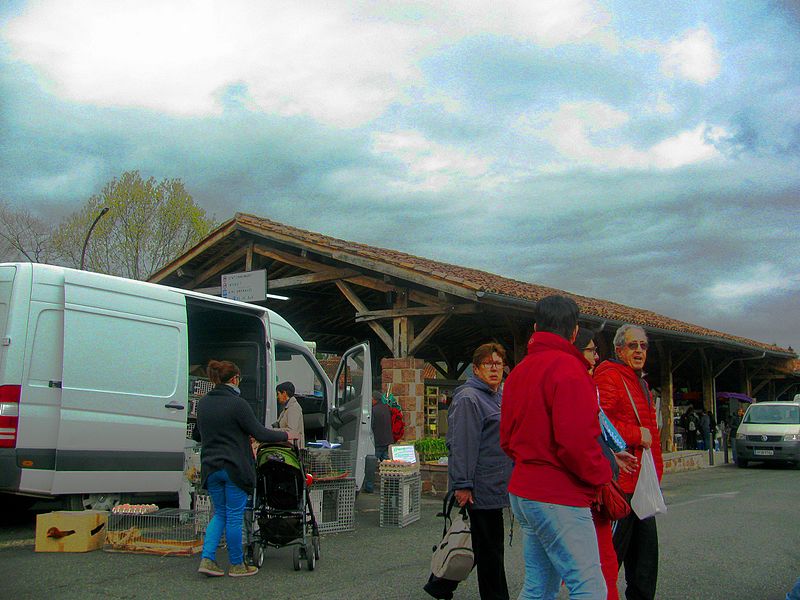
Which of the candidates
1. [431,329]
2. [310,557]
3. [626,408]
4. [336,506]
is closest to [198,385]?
[336,506]

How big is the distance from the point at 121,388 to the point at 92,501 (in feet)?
3.65

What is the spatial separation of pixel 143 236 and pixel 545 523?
2988 centimetres

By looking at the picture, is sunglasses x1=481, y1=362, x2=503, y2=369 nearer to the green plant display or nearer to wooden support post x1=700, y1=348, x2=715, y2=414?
the green plant display

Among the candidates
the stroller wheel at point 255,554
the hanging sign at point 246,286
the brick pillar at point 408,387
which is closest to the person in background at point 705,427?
the brick pillar at point 408,387

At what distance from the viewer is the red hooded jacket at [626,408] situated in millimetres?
4316

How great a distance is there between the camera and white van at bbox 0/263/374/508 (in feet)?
23.5

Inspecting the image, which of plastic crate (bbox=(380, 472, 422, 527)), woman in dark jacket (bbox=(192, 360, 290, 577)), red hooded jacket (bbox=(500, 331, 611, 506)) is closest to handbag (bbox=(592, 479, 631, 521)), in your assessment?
red hooded jacket (bbox=(500, 331, 611, 506))

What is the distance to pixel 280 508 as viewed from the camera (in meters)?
6.44

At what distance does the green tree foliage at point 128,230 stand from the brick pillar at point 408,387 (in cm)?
1816

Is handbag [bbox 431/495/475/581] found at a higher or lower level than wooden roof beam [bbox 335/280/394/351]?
lower

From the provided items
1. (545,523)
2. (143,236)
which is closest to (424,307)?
(545,523)

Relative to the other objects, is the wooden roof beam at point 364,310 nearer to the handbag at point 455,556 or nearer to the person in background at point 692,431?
the handbag at point 455,556

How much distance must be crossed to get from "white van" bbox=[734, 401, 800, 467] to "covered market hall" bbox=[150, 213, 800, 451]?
2.11 meters

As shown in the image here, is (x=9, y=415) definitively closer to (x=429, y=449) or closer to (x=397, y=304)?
(x=429, y=449)
